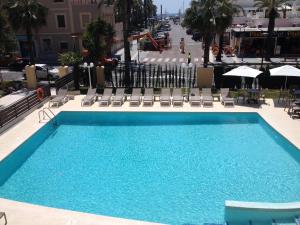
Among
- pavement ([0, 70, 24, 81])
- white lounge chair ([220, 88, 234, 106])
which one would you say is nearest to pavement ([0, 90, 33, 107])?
pavement ([0, 70, 24, 81])

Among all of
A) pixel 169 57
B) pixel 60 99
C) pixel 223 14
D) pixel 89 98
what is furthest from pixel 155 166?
pixel 169 57

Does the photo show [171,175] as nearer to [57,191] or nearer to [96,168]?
[96,168]

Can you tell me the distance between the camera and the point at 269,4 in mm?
36219

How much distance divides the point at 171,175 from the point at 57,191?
4316mm

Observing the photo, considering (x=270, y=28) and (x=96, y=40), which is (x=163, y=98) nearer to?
(x=96, y=40)

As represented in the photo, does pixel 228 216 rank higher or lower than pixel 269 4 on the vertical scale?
lower

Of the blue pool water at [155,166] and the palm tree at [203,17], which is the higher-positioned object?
the palm tree at [203,17]

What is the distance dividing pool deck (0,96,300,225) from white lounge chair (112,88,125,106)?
392 mm

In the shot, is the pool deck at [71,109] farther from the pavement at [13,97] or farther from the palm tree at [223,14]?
the palm tree at [223,14]

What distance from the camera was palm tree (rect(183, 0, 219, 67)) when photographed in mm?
31516

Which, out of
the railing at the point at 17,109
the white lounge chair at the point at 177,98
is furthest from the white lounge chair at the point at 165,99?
the railing at the point at 17,109

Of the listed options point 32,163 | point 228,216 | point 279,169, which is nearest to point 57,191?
point 32,163

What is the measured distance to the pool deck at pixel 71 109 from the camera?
9.52m

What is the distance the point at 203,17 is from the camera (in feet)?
104
